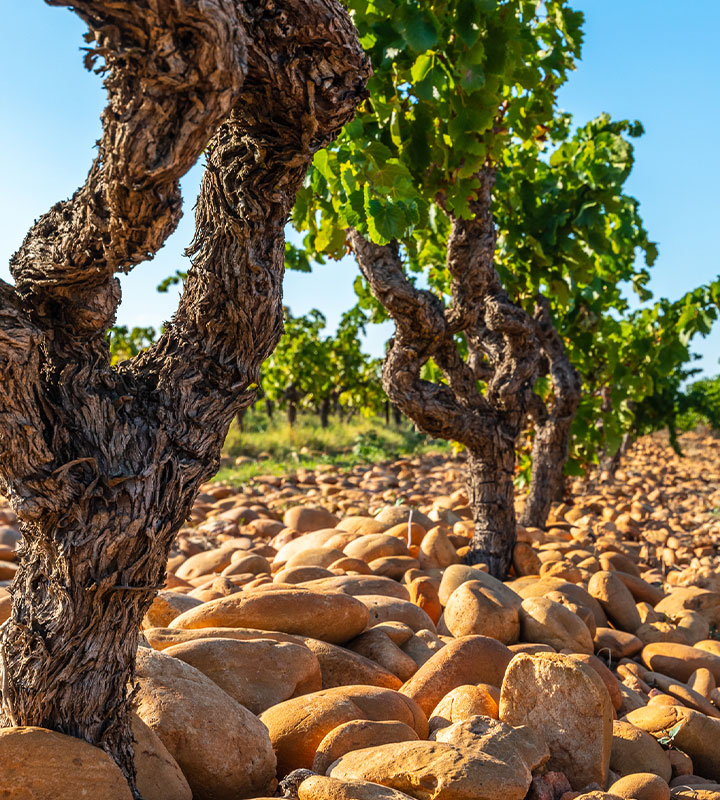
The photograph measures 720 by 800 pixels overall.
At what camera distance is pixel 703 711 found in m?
3.35

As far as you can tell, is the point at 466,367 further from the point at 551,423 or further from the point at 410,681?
the point at 410,681

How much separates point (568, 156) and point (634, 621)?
14.1ft

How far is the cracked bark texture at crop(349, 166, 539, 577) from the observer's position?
484 cm

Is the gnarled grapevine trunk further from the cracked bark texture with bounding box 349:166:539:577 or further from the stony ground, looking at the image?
the stony ground

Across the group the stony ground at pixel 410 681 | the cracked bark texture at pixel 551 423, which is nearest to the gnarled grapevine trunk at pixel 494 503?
the stony ground at pixel 410 681

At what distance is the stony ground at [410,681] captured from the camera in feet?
6.81

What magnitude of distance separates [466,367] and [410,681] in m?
2.80

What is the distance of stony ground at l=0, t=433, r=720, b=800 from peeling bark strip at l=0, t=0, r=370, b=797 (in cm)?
26

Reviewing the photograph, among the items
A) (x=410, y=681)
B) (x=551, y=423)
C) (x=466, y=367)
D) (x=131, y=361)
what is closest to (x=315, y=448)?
(x=551, y=423)

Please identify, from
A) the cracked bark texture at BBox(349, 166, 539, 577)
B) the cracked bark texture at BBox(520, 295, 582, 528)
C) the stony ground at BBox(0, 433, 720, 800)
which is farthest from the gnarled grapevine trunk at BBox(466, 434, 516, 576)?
the cracked bark texture at BBox(520, 295, 582, 528)

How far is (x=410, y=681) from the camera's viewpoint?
2.99 metres

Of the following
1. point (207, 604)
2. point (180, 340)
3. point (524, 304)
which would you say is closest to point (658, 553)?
point (524, 304)

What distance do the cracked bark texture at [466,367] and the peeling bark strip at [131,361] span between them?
2.80 meters

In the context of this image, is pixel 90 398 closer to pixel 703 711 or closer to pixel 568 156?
pixel 703 711
